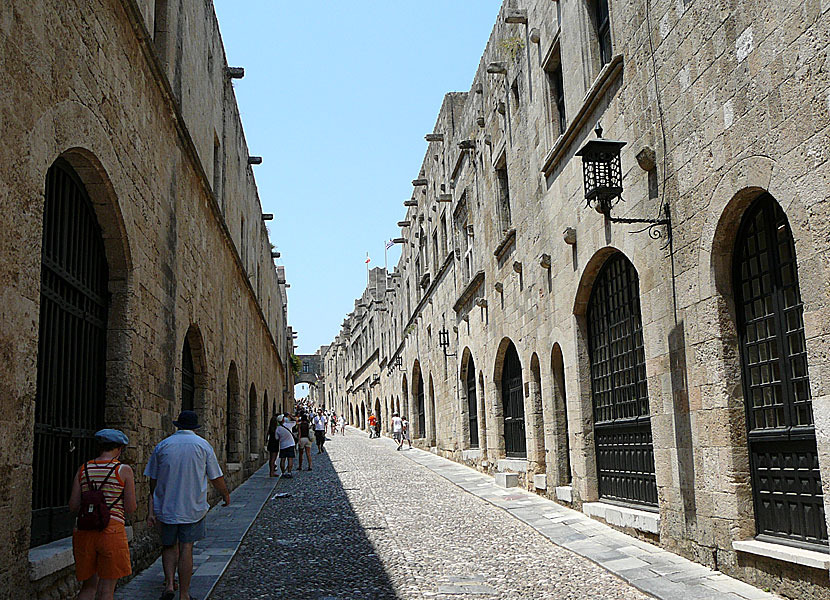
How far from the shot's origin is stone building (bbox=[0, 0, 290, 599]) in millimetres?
4164

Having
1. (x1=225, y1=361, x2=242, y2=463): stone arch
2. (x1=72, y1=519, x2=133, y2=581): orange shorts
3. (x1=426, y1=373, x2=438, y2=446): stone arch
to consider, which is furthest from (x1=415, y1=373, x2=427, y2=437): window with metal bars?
(x1=72, y1=519, x2=133, y2=581): orange shorts

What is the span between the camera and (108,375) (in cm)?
638

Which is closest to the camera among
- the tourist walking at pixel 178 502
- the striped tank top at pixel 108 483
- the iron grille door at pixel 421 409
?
the striped tank top at pixel 108 483

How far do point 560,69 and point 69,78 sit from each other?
7.33 metres

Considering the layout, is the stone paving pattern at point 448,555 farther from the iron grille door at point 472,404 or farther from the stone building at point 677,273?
the iron grille door at point 472,404

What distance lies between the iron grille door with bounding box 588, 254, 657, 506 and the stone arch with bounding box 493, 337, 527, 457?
153 inches

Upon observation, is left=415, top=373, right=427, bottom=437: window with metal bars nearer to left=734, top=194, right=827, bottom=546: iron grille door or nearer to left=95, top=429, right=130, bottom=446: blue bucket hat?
left=734, top=194, right=827, bottom=546: iron grille door

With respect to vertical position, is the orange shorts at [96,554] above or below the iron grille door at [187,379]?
below

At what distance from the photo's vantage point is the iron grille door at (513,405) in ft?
44.5

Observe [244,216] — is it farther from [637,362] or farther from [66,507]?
[66,507]

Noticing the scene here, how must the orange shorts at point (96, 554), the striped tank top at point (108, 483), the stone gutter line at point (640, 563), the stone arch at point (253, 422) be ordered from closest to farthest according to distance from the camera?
1. the orange shorts at point (96, 554)
2. the striped tank top at point (108, 483)
3. the stone gutter line at point (640, 563)
4. the stone arch at point (253, 422)

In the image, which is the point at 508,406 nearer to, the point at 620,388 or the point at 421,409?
→ the point at 620,388

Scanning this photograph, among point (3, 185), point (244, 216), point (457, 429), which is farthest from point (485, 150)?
point (3, 185)

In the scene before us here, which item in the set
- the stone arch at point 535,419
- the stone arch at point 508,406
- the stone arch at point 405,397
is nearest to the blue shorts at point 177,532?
the stone arch at point 535,419
